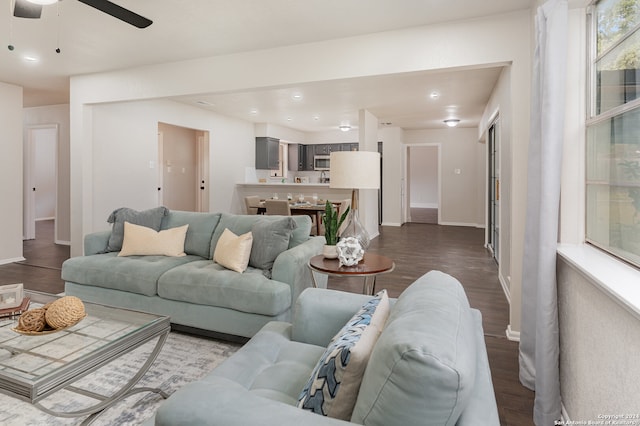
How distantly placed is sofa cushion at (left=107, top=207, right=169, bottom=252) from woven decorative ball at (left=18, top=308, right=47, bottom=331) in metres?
1.81

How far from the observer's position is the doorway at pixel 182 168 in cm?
778

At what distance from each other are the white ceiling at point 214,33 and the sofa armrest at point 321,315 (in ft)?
7.66

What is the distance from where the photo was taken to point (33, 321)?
68.5 inches

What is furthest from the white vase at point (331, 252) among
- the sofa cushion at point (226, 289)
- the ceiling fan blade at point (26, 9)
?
the ceiling fan blade at point (26, 9)

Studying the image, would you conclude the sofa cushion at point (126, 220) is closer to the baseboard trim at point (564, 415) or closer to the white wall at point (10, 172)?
the white wall at point (10, 172)

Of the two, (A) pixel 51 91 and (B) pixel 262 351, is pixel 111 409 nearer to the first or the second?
(B) pixel 262 351

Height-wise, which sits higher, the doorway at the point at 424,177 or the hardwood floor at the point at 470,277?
the doorway at the point at 424,177

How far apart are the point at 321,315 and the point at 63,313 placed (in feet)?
4.07

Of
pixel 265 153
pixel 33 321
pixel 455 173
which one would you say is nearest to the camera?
pixel 33 321

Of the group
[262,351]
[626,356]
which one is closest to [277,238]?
[262,351]

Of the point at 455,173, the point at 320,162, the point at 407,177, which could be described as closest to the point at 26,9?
the point at 320,162

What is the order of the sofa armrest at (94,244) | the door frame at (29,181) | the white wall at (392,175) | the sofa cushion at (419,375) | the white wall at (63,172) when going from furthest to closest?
1. the white wall at (392,175)
2. the door frame at (29,181)
3. the white wall at (63,172)
4. the sofa armrest at (94,244)
5. the sofa cushion at (419,375)

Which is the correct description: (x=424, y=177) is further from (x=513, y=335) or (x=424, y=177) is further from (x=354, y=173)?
Answer: (x=354, y=173)

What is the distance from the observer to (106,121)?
5270mm
